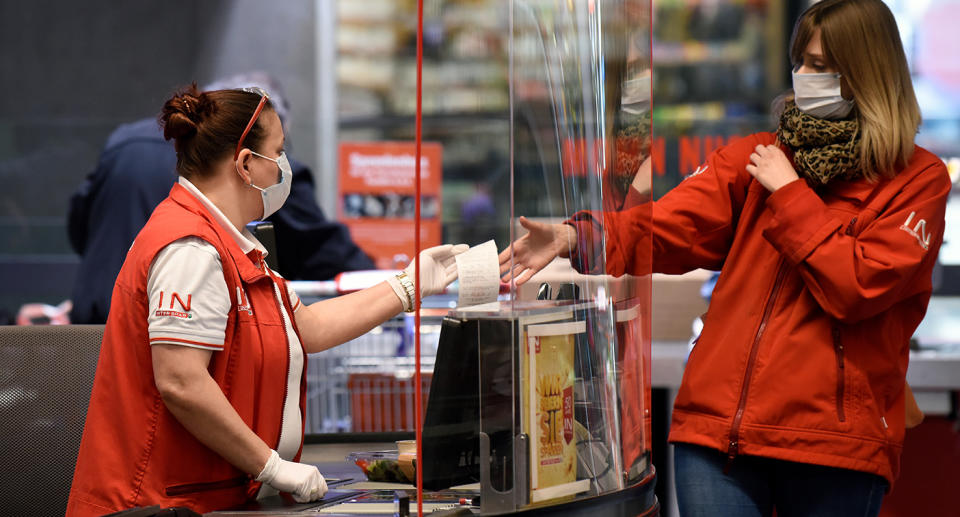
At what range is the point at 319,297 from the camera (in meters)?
3.15

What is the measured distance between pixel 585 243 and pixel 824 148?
2.18ft

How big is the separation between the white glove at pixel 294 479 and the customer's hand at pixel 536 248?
1.64ft

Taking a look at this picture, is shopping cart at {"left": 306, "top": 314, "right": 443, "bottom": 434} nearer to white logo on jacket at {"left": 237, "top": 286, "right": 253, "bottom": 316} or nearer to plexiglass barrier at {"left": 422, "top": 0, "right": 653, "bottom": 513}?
white logo on jacket at {"left": 237, "top": 286, "right": 253, "bottom": 316}

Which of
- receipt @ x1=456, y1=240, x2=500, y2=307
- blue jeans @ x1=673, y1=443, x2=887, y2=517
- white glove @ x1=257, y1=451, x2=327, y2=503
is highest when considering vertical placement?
receipt @ x1=456, y1=240, x2=500, y2=307

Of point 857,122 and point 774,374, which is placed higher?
point 857,122

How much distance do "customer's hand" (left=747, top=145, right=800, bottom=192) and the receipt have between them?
2.31ft

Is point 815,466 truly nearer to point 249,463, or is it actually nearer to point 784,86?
point 249,463

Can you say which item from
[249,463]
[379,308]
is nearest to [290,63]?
[379,308]

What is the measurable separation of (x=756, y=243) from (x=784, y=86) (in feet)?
14.4

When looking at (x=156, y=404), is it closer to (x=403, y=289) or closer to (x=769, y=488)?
(x=403, y=289)

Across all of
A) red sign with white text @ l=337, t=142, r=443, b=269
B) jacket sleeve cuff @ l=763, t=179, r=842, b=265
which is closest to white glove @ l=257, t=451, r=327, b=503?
jacket sleeve cuff @ l=763, t=179, r=842, b=265

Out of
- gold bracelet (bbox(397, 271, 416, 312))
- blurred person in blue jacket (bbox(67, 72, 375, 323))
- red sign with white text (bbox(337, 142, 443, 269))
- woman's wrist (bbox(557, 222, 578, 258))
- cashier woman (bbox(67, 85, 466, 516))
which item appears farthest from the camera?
red sign with white text (bbox(337, 142, 443, 269))

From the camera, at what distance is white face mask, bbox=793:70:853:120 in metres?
1.92

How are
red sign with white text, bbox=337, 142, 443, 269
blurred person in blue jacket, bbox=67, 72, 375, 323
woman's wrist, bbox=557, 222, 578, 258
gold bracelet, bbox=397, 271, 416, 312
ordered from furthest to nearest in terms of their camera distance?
red sign with white text, bbox=337, 142, 443, 269, blurred person in blue jacket, bbox=67, 72, 375, 323, gold bracelet, bbox=397, 271, 416, 312, woman's wrist, bbox=557, 222, 578, 258
